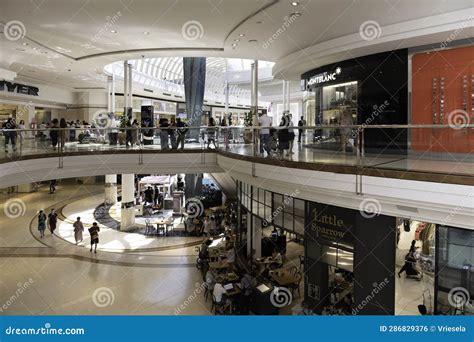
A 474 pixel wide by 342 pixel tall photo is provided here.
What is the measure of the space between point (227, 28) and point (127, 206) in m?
12.7

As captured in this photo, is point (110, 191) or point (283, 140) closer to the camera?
point (283, 140)

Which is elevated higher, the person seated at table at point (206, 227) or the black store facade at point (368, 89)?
the black store facade at point (368, 89)

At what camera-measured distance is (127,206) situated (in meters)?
21.0

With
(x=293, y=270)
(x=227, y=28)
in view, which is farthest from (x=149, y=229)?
(x=227, y=28)

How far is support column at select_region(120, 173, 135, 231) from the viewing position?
68.4 feet

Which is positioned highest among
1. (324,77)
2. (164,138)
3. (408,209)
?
(324,77)

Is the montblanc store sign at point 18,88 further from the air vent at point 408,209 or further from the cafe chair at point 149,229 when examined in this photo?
the air vent at point 408,209

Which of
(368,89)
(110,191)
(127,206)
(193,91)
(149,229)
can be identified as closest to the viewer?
(368,89)

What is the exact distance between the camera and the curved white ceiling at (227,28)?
9109 mm

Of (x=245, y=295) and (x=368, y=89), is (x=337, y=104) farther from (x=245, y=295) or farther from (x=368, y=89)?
(x=245, y=295)

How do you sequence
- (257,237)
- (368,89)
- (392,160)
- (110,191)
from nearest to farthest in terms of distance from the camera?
(392,160) → (368,89) → (257,237) → (110,191)

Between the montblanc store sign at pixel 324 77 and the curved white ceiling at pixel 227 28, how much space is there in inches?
19.9

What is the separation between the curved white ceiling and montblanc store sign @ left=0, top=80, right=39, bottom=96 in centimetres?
535

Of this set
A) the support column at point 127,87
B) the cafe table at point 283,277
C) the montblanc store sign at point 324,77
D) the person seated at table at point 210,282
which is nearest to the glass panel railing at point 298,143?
the person seated at table at point 210,282
